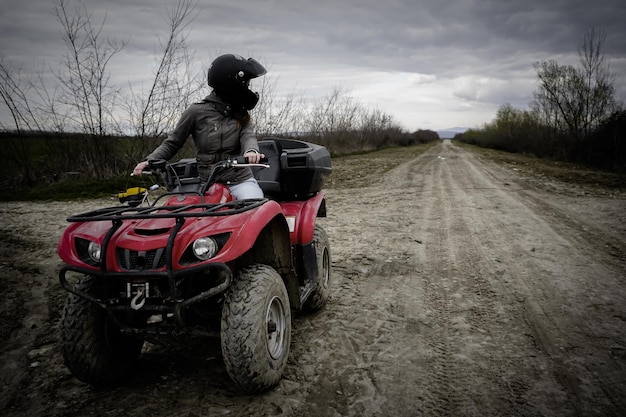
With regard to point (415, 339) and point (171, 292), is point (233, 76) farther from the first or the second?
point (415, 339)

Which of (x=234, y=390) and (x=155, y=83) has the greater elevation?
(x=155, y=83)

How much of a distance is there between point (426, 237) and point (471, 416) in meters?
3.84

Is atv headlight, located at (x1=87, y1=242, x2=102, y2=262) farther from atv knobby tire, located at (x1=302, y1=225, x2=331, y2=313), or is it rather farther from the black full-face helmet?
atv knobby tire, located at (x1=302, y1=225, x2=331, y2=313)

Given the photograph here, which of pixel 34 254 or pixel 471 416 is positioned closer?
pixel 471 416

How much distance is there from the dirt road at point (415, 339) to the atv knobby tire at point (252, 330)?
194mm

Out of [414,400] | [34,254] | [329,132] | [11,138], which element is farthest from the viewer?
[329,132]

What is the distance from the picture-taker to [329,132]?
73.3 ft

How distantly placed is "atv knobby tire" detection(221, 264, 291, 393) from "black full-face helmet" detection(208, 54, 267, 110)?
4.72 feet

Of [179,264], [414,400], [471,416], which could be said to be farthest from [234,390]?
[471,416]

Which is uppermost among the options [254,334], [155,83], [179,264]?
[155,83]

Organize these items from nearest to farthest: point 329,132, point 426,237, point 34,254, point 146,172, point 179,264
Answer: point 179,264
point 146,172
point 34,254
point 426,237
point 329,132

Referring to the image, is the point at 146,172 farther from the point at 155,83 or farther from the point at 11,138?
the point at 11,138

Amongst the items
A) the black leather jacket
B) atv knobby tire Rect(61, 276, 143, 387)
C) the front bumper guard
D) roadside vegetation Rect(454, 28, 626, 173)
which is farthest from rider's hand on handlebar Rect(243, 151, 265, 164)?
roadside vegetation Rect(454, 28, 626, 173)

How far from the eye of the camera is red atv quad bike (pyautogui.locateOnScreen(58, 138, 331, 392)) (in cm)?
209
